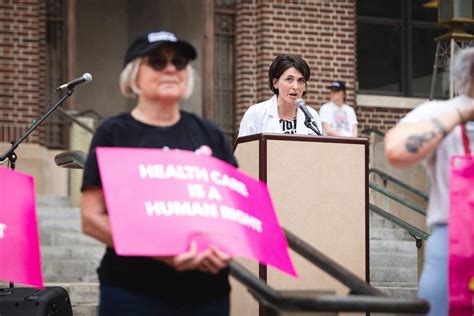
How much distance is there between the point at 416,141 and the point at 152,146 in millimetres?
926

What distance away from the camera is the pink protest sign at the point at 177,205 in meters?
4.08

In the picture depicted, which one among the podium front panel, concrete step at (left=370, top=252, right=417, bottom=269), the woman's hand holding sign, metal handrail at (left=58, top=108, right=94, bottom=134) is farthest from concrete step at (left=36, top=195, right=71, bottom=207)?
the woman's hand holding sign

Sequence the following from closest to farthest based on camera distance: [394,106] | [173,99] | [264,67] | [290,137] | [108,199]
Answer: [108,199] → [173,99] → [290,137] → [264,67] → [394,106]

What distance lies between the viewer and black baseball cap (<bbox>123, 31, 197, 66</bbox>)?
14.3ft

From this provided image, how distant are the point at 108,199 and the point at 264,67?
13391mm

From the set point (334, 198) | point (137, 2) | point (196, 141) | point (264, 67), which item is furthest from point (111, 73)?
point (196, 141)

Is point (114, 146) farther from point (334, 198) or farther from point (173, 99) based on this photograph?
point (334, 198)

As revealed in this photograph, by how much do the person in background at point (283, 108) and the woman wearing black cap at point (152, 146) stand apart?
339 centimetres

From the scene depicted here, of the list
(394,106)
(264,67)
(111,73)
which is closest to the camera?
(264,67)

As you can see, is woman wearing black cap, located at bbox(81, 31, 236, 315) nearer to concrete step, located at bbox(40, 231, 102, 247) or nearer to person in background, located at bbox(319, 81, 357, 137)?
concrete step, located at bbox(40, 231, 102, 247)

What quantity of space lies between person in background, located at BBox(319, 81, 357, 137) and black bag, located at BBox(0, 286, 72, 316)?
27.5 ft

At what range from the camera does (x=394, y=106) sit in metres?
18.7

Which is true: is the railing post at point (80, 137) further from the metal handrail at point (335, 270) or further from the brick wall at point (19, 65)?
the metal handrail at point (335, 270)

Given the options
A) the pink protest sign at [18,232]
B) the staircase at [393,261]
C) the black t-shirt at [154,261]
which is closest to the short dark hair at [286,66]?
the pink protest sign at [18,232]
